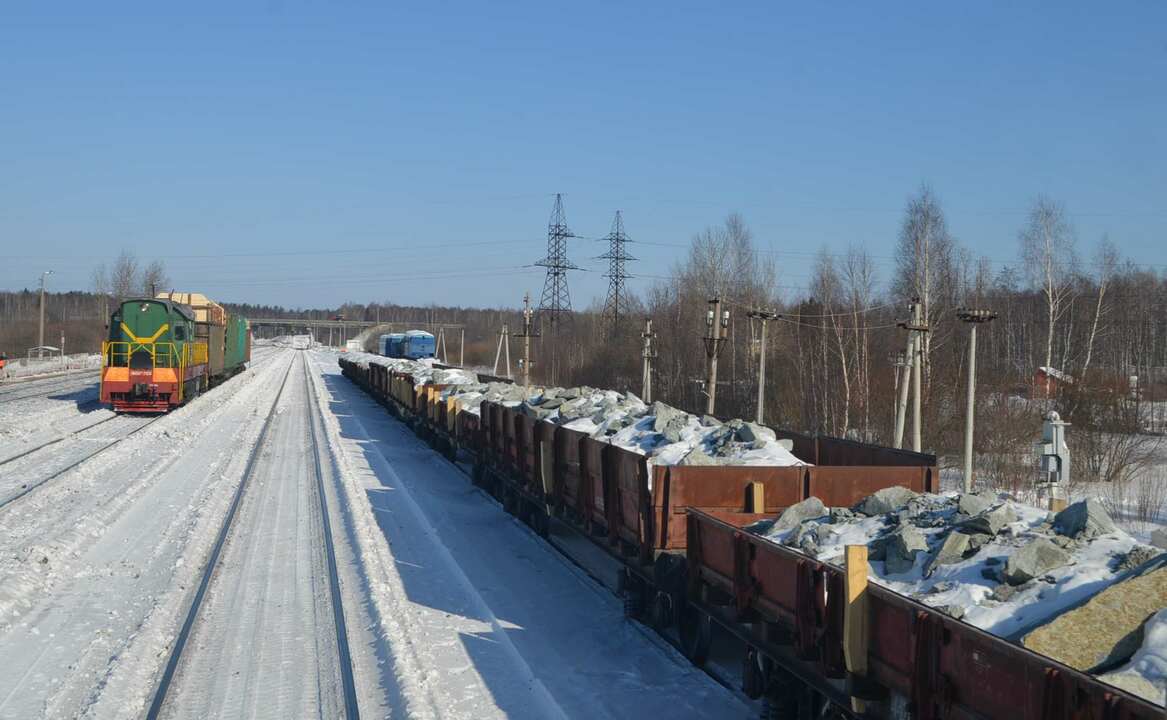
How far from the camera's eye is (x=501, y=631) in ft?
33.3

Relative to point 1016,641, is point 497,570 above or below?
below

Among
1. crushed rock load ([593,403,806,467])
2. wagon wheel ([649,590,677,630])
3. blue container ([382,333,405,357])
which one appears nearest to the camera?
wagon wheel ([649,590,677,630])

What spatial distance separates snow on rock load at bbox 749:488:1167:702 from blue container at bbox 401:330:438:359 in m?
84.1

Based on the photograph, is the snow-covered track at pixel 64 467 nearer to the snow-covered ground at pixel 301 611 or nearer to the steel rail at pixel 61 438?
the steel rail at pixel 61 438

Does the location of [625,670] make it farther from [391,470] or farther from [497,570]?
[391,470]

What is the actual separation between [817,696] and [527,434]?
884 centimetres

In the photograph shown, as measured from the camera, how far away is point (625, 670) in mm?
9156

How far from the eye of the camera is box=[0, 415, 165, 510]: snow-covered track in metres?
17.8

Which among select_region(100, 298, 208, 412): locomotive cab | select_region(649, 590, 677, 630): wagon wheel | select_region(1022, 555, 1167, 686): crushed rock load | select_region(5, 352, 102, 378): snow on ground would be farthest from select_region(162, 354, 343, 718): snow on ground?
select_region(5, 352, 102, 378): snow on ground

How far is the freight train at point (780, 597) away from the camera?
Answer: 16.6 feet

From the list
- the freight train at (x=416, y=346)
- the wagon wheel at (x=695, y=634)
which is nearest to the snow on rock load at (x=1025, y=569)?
the wagon wheel at (x=695, y=634)

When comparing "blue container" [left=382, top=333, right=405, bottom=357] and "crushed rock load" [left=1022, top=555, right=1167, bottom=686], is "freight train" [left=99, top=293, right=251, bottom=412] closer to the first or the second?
"crushed rock load" [left=1022, top=555, right=1167, bottom=686]

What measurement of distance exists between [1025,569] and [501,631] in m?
5.71

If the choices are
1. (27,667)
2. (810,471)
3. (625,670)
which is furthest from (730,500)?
(27,667)
